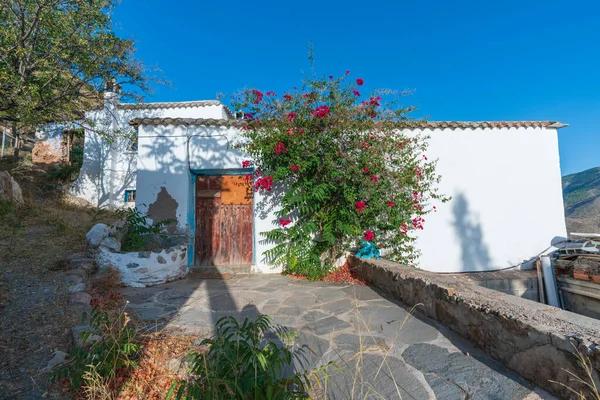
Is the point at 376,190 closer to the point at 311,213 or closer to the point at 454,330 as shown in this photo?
the point at 311,213

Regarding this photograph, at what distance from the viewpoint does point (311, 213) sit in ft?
17.4

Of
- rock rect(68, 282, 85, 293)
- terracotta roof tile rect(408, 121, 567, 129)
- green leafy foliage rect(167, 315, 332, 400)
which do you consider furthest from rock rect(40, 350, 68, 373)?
terracotta roof tile rect(408, 121, 567, 129)

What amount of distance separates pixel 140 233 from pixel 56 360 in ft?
10.8

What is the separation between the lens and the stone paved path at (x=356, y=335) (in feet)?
5.53

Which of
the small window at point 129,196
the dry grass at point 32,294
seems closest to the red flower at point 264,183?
the dry grass at point 32,294

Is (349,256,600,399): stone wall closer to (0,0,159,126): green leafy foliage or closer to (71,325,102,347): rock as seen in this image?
(71,325,102,347): rock

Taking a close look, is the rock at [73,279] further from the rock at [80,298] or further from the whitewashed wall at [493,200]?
the whitewashed wall at [493,200]

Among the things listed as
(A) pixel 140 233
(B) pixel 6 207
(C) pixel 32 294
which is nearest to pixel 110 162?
(B) pixel 6 207

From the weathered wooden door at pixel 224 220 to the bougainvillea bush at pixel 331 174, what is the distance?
1.78 ft

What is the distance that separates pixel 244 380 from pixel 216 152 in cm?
499

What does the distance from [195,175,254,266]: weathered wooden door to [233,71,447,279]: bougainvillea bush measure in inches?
21.4

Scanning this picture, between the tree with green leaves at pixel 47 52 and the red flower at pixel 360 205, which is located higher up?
the tree with green leaves at pixel 47 52

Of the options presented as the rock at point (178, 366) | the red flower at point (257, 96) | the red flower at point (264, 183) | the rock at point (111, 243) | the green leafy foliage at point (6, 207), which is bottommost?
the rock at point (178, 366)

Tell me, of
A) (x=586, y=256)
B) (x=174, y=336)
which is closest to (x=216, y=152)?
(x=174, y=336)
